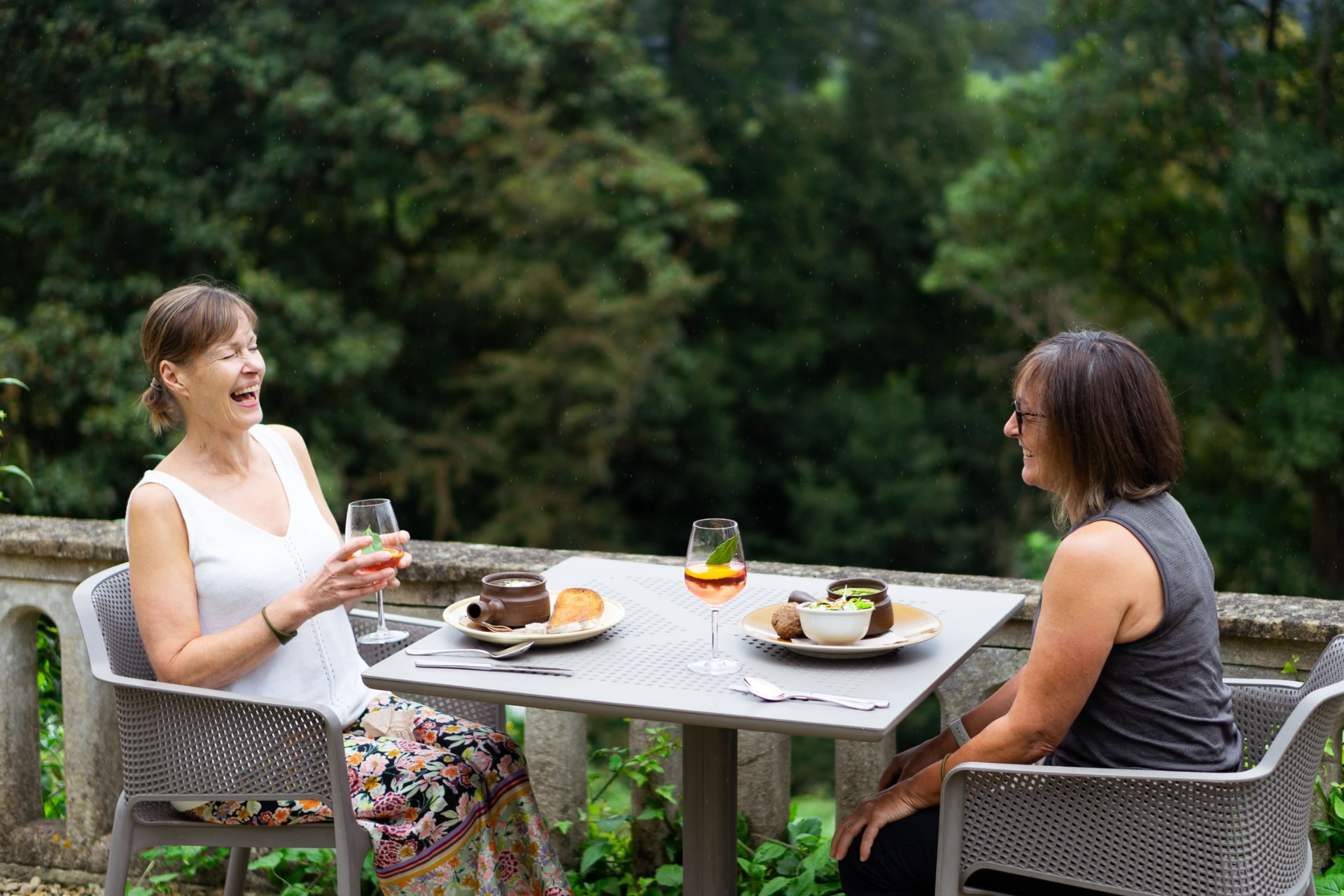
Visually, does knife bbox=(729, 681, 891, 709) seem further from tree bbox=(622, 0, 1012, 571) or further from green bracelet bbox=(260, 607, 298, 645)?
tree bbox=(622, 0, 1012, 571)

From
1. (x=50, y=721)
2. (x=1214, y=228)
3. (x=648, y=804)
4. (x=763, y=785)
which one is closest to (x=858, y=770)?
(x=763, y=785)

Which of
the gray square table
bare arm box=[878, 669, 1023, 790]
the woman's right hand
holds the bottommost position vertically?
bare arm box=[878, 669, 1023, 790]

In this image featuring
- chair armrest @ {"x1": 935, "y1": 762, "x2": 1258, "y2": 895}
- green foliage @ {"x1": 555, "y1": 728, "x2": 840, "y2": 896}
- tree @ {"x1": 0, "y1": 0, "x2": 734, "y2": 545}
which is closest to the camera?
chair armrest @ {"x1": 935, "y1": 762, "x2": 1258, "y2": 895}

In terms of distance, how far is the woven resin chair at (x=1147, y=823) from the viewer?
1.65 meters

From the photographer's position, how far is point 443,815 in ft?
6.64

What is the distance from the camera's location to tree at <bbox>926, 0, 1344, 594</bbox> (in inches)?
356

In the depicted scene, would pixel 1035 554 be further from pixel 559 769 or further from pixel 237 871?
pixel 237 871

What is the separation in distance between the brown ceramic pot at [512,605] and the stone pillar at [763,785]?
0.70 m

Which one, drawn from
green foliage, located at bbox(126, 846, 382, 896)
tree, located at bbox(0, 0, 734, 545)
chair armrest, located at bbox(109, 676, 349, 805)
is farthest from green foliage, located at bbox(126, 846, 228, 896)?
tree, located at bbox(0, 0, 734, 545)

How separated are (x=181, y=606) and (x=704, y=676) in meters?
0.80

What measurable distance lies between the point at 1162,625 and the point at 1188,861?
29 cm

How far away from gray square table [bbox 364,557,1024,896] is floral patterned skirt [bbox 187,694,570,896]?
0.74ft

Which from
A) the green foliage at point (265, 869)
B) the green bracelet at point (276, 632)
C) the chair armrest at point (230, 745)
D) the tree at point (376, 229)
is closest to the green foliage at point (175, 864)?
the green foliage at point (265, 869)

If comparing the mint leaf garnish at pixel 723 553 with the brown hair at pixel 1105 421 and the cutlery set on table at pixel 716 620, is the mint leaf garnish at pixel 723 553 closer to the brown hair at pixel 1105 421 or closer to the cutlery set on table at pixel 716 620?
the cutlery set on table at pixel 716 620
